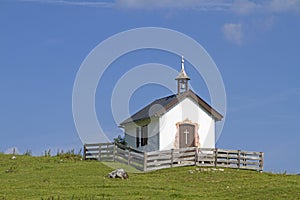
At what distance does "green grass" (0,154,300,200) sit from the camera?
22.9m

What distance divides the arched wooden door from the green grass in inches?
202

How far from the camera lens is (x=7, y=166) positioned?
37812 mm

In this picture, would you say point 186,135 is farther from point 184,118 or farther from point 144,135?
point 144,135

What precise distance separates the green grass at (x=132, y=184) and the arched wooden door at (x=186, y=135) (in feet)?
16.9

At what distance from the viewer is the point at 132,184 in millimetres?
26469

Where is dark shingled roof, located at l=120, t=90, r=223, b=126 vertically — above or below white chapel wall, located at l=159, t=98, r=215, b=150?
above

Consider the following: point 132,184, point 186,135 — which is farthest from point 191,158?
point 132,184

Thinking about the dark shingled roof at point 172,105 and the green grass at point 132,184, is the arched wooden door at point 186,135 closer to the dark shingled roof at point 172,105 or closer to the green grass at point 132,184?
Answer: the dark shingled roof at point 172,105

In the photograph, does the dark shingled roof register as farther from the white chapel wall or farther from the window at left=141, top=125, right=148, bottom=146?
the window at left=141, top=125, right=148, bottom=146

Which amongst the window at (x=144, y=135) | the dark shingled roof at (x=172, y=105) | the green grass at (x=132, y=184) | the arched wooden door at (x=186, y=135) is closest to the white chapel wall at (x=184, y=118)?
the dark shingled roof at (x=172, y=105)

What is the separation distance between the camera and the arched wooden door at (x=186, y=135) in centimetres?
4059

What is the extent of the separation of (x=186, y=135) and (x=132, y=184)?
1472 centimetres

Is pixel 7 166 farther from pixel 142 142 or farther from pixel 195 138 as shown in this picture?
pixel 195 138

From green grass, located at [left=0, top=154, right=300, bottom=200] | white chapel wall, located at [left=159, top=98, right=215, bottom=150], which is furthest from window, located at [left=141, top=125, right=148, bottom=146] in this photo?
green grass, located at [left=0, top=154, right=300, bottom=200]
